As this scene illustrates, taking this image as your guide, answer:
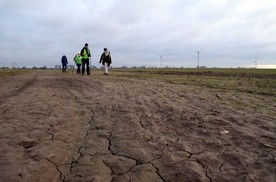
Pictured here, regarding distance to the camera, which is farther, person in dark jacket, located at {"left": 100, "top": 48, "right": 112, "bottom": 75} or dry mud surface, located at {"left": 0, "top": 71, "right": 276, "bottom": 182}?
person in dark jacket, located at {"left": 100, "top": 48, "right": 112, "bottom": 75}

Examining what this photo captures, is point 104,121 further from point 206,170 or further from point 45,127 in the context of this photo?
point 206,170

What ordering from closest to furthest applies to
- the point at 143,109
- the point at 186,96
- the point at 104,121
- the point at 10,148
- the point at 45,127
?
the point at 10,148 → the point at 45,127 → the point at 104,121 → the point at 143,109 → the point at 186,96

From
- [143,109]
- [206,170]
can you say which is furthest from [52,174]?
[143,109]

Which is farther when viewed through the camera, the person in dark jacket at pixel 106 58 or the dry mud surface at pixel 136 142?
the person in dark jacket at pixel 106 58

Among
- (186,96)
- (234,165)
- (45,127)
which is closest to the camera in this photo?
(234,165)

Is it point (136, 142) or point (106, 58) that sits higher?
point (106, 58)

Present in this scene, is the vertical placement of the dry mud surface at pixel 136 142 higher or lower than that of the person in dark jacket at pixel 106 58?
lower

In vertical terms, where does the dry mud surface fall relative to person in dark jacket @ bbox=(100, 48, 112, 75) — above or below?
below

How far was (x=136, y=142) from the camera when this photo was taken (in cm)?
596

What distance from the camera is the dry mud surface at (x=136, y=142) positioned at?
15.7 feet

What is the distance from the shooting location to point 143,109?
27.7ft

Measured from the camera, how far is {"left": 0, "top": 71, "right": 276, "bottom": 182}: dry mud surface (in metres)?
4.79

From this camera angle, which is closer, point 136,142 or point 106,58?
point 136,142

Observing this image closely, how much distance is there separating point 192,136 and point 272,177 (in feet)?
6.04
